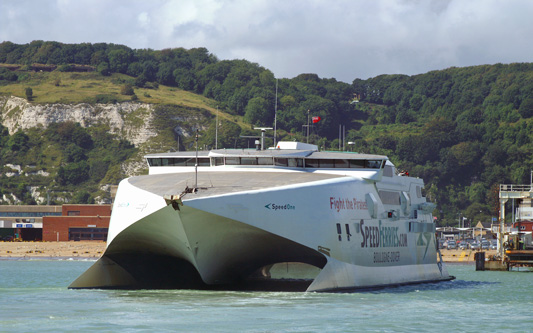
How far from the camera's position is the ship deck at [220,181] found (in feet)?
119

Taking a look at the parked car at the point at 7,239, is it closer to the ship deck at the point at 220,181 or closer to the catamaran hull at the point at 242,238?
the catamaran hull at the point at 242,238

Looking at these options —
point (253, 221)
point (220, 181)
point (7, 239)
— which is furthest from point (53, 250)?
point (253, 221)

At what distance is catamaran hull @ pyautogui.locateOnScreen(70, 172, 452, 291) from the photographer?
1416 inches

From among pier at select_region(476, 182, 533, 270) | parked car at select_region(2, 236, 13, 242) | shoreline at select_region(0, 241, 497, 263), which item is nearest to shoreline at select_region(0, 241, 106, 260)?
shoreline at select_region(0, 241, 497, 263)

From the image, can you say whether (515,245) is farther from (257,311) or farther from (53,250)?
(53,250)

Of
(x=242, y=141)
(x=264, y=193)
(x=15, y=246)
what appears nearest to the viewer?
(x=264, y=193)

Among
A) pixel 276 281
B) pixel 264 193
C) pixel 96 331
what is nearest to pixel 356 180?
pixel 264 193

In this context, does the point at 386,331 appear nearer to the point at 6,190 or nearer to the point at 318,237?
the point at 318,237

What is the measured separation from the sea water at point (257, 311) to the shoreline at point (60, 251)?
170 feet

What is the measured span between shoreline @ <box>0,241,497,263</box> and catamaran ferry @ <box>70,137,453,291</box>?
50643 millimetres

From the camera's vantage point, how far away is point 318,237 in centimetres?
3738

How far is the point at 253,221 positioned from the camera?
3594 centimetres

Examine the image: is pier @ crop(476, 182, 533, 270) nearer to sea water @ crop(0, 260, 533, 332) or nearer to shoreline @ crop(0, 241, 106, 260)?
sea water @ crop(0, 260, 533, 332)

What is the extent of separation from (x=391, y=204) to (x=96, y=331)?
20412mm
